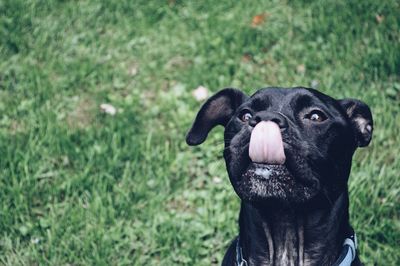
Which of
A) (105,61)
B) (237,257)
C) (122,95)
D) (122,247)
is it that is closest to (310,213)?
(237,257)

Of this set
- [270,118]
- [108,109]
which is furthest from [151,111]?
[270,118]

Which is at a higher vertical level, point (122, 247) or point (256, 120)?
point (256, 120)

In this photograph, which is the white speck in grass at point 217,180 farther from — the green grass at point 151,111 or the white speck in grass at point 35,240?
the white speck in grass at point 35,240

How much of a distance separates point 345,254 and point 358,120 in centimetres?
81

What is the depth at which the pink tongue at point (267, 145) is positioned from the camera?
302 cm

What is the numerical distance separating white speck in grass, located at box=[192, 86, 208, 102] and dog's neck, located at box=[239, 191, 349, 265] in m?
2.18

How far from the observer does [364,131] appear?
371 centimetres

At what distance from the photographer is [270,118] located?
123 inches

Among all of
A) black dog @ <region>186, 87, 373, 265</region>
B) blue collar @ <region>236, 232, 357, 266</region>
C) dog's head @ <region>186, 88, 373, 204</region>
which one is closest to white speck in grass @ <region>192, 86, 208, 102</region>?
black dog @ <region>186, 87, 373, 265</region>

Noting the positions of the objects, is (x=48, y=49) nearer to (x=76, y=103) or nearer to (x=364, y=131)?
(x=76, y=103)

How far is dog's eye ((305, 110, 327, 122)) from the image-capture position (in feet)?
11.0

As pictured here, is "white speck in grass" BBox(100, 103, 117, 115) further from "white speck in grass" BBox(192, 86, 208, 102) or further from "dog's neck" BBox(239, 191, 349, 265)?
"dog's neck" BBox(239, 191, 349, 265)

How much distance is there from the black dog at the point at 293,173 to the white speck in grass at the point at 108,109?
74.0 inches

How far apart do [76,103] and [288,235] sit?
2870mm
